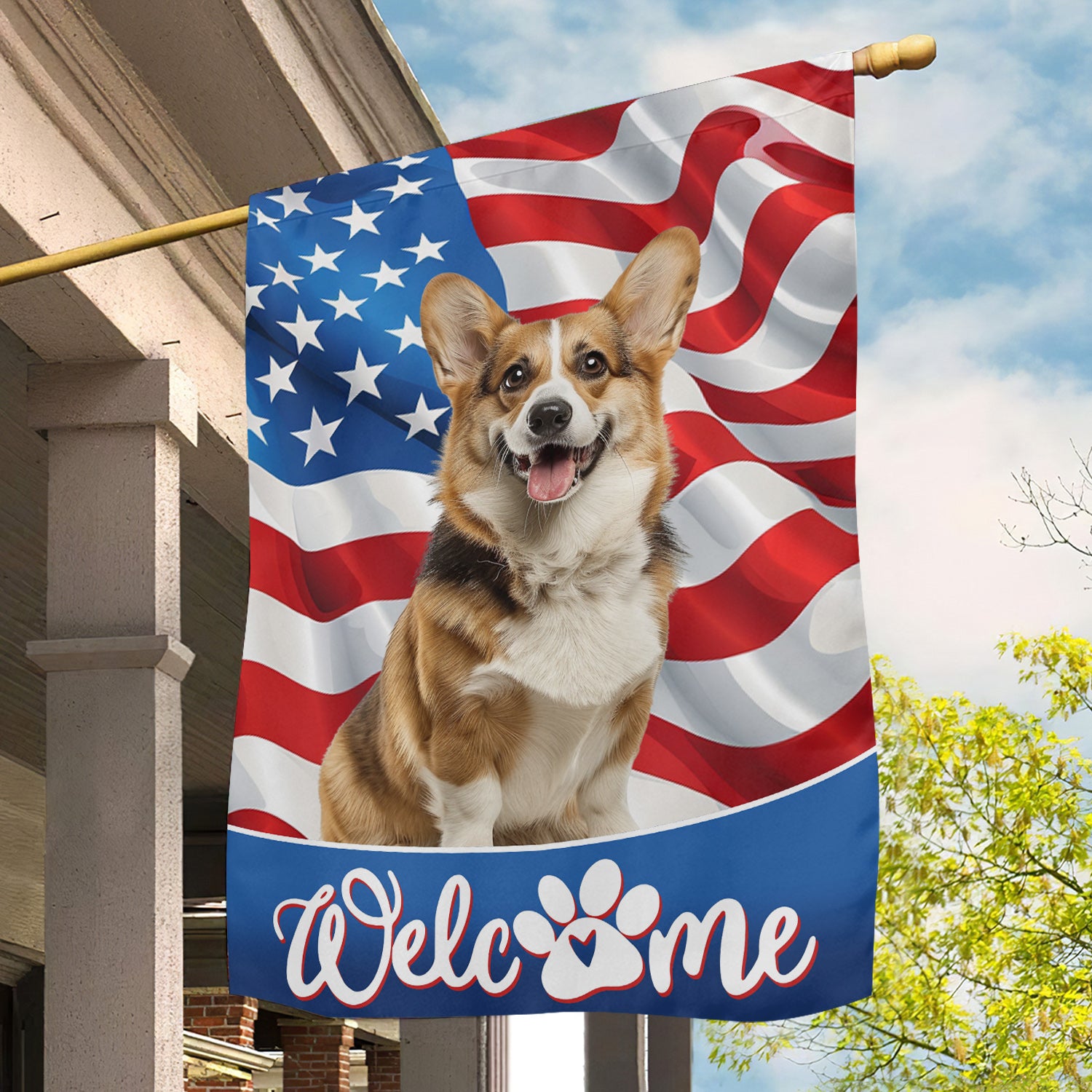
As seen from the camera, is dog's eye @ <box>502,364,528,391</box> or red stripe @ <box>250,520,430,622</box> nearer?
dog's eye @ <box>502,364,528,391</box>

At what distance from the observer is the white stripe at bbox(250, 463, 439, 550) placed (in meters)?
4.39

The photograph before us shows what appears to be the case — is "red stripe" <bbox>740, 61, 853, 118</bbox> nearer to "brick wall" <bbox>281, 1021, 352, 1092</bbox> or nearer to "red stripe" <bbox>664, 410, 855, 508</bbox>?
"red stripe" <bbox>664, 410, 855, 508</bbox>

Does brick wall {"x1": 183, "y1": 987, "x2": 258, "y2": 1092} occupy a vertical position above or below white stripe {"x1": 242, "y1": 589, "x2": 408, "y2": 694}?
below

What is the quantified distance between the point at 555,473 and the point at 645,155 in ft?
3.22

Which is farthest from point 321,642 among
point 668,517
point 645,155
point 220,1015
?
Result: point 220,1015

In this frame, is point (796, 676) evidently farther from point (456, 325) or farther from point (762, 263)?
point (456, 325)

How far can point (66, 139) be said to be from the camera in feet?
16.0

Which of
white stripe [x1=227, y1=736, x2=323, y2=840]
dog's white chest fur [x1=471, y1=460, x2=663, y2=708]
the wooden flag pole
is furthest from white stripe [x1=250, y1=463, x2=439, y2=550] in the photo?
the wooden flag pole

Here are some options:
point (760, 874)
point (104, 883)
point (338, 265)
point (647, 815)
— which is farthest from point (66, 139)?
point (760, 874)

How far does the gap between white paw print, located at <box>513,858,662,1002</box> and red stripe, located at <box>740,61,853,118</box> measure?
2.18 metres

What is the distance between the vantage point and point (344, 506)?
14.6 feet

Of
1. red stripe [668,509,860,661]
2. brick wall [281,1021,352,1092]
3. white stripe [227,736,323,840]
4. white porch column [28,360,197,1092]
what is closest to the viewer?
red stripe [668,509,860,661]

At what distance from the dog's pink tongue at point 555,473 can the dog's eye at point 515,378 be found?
0.23m

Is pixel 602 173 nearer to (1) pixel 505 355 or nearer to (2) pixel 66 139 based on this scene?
(1) pixel 505 355
